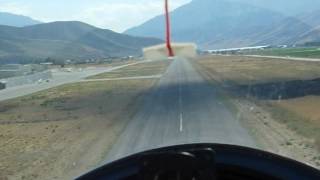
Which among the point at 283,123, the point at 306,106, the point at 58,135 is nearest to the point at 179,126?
the point at 283,123

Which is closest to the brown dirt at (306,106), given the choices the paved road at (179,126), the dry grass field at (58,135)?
the paved road at (179,126)

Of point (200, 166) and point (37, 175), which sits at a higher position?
point (200, 166)

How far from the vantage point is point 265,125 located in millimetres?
27234

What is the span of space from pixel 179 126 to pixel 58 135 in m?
5.58

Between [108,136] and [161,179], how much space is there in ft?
76.2

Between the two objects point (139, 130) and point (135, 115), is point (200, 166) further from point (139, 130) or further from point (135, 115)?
point (135, 115)

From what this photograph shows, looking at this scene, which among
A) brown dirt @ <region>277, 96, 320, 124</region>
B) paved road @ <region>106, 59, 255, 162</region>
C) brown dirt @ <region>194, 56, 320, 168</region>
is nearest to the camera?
brown dirt @ <region>194, 56, 320, 168</region>

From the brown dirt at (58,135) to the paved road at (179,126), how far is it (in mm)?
740

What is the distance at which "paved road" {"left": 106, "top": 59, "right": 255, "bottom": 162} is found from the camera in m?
21.0

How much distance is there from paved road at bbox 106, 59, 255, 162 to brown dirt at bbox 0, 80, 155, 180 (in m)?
0.74

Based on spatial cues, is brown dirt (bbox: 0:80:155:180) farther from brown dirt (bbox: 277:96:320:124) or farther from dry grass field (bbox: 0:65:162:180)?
brown dirt (bbox: 277:96:320:124)

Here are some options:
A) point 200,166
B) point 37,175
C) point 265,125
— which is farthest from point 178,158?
point 265,125

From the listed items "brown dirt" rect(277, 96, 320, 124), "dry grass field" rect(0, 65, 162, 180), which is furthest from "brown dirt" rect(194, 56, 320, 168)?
"dry grass field" rect(0, 65, 162, 180)

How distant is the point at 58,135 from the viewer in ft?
94.2
